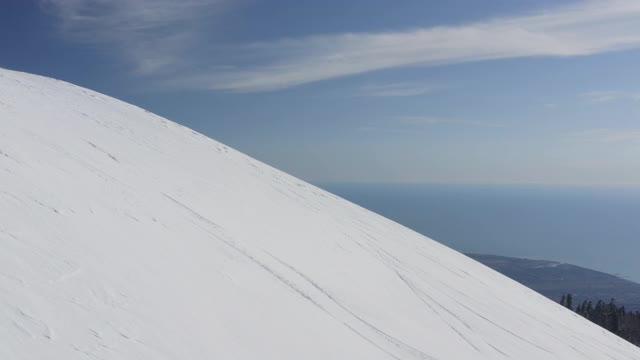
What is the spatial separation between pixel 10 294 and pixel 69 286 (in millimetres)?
698

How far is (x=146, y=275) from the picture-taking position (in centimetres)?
714

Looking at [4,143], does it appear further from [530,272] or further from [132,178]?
[530,272]

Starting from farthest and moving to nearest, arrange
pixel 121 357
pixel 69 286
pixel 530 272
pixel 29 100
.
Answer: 1. pixel 530 272
2. pixel 29 100
3. pixel 69 286
4. pixel 121 357

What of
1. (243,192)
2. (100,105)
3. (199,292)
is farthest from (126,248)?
(100,105)

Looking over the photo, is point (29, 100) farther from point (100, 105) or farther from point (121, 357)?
point (121, 357)

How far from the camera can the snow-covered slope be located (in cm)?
595

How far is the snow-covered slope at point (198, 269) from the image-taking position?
5.95 meters

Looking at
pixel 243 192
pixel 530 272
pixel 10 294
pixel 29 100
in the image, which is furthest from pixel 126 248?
pixel 530 272

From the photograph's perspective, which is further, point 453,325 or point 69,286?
point 453,325

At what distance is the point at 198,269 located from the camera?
801cm

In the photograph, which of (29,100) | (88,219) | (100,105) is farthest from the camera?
(100,105)

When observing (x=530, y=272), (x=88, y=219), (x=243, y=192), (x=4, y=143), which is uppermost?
(x=530, y=272)

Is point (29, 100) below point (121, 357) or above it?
above

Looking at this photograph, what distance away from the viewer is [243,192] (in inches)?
543
